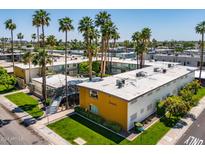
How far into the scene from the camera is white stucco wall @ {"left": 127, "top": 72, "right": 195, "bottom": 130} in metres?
32.4

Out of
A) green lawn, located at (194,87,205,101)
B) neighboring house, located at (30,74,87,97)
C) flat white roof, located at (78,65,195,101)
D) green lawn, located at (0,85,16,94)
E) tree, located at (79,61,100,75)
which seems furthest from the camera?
tree, located at (79,61,100,75)

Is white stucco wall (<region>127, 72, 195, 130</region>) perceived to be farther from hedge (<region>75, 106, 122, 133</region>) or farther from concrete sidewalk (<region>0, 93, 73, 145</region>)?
concrete sidewalk (<region>0, 93, 73, 145</region>)

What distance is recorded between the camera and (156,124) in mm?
34531

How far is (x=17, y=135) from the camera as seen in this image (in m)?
30.9

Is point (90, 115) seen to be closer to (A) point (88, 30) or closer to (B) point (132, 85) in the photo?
(B) point (132, 85)

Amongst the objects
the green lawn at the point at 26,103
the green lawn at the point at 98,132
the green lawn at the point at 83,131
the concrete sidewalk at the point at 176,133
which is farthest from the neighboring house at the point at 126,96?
the green lawn at the point at 26,103

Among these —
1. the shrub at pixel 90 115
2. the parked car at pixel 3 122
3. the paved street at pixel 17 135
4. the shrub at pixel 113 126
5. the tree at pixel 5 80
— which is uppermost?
the tree at pixel 5 80

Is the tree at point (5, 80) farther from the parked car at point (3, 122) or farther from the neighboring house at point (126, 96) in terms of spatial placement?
the neighboring house at point (126, 96)

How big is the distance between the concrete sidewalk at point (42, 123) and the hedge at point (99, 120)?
3.10 meters

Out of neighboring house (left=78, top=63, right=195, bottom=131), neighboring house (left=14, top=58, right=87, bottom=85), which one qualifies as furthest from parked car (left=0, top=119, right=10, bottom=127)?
neighboring house (left=14, top=58, right=87, bottom=85)

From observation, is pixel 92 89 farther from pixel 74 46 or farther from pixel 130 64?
pixel 74 46

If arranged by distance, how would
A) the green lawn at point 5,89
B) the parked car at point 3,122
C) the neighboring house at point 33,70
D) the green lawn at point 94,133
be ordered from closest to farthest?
the green lawn at point 94,133
the parked car at point 3,122
the green lawn at point 5,89
the neighboring house at point 33,70

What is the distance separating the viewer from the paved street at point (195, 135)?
2900cm

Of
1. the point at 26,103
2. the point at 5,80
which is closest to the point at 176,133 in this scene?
the point at 26,103
